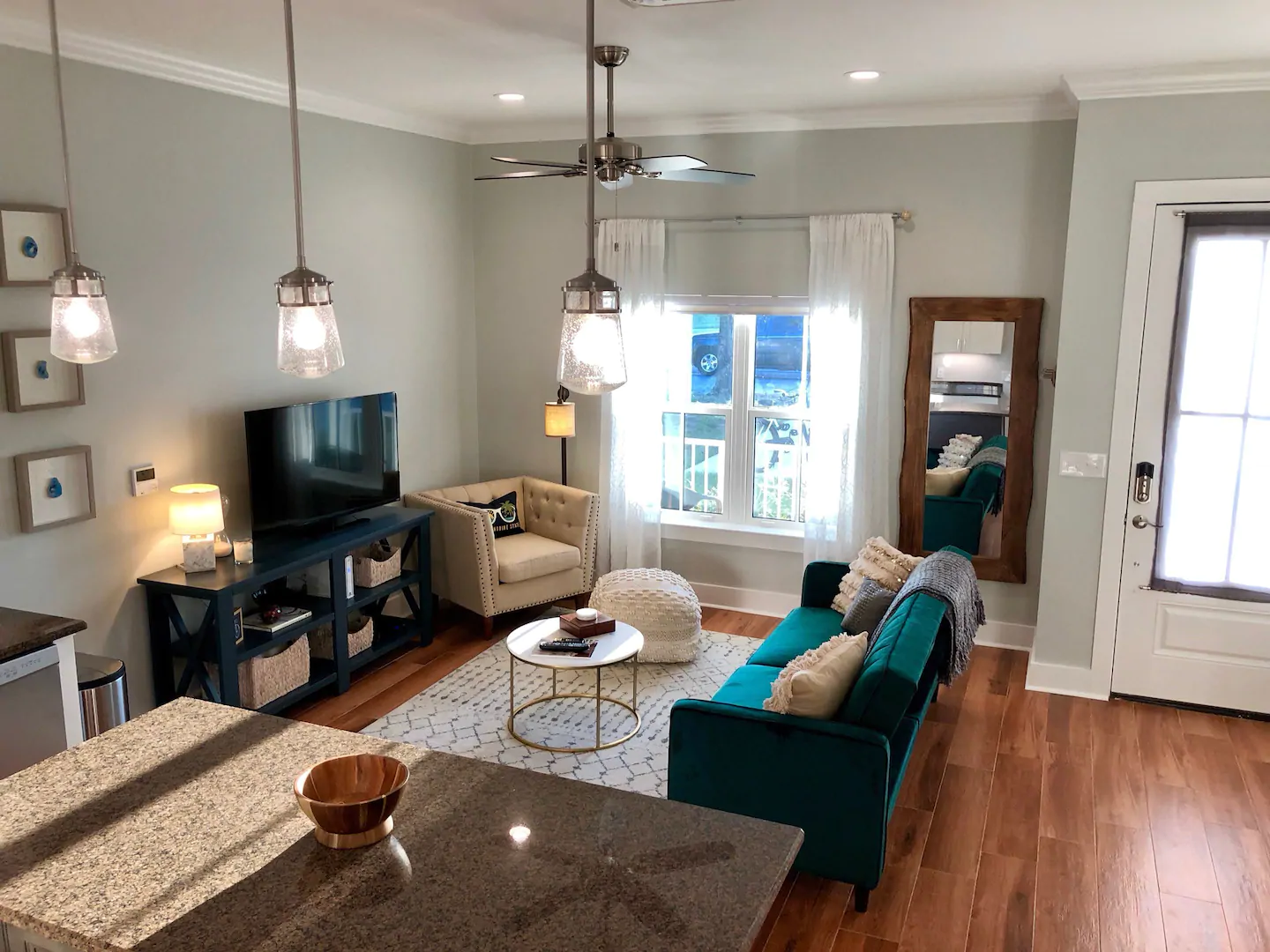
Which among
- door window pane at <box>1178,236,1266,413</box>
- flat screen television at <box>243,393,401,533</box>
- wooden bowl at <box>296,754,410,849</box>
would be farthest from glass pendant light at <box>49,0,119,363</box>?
door window pane at <box>1178,236,1266,413</box>

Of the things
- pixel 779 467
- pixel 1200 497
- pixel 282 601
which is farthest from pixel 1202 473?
pixel 282 601

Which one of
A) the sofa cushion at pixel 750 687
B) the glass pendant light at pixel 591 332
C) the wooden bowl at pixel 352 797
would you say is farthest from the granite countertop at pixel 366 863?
the sofa cushion at pixel 750 687

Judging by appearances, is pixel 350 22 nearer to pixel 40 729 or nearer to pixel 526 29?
pixel 526 29

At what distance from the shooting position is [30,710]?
2.97 metres

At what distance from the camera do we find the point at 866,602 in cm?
414

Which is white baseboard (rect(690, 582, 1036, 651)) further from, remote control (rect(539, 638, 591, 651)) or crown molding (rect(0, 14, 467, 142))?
crown molding (rect(0, 14, 467, 142))

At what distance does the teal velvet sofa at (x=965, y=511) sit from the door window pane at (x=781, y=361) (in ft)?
2.84

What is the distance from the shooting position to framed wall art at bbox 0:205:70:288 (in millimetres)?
3465

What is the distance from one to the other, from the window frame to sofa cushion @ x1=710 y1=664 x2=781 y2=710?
190 cm

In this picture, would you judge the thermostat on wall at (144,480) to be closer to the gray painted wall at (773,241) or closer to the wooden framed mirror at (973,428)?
the gray painted wall at (773,241)

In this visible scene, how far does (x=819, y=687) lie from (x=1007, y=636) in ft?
9.00

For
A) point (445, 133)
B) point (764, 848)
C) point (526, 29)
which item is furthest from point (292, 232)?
point (764, 848)

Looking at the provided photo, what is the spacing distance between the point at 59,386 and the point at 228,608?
3.45ft

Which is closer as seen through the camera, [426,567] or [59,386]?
[59,386]
